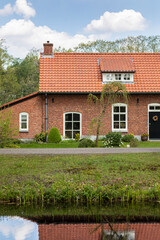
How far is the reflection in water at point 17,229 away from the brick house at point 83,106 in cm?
1703

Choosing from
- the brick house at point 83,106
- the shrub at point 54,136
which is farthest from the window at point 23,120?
the shrub at point 54,136

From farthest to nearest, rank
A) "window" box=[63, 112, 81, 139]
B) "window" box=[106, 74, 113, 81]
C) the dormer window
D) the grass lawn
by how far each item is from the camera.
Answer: "window" box=[106, 74, 113, 81], the dormer window, "window" box=[63, 112, 81, 139], the grass lawn

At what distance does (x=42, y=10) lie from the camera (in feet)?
64.0

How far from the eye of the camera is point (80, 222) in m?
6.62

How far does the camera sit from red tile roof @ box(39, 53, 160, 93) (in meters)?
23.9

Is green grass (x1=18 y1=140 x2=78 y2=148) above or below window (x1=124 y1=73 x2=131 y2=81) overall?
below

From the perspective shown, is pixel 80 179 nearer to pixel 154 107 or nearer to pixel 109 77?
pixel 154 107

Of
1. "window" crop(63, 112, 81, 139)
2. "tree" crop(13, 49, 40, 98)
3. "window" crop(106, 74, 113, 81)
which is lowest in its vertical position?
"window" crop(63, 112, 81, 139)

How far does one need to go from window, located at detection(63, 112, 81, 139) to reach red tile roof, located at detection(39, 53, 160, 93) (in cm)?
171

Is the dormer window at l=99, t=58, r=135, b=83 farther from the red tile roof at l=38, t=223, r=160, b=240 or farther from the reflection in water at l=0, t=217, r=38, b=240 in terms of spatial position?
the red tile roof at l=38, t=223, r=160, b=240

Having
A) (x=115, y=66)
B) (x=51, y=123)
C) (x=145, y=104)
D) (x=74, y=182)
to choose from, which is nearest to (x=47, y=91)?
(x=51, y=123)

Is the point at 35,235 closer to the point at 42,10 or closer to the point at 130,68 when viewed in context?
the point at 42,10

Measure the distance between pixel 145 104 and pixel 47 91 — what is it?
6.76m

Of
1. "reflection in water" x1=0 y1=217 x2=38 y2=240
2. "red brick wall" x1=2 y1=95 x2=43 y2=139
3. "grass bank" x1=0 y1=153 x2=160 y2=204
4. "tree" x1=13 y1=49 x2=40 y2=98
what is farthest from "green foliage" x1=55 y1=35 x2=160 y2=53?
"reflection in water" x1=0 y1=217 x2=38 y2=240
